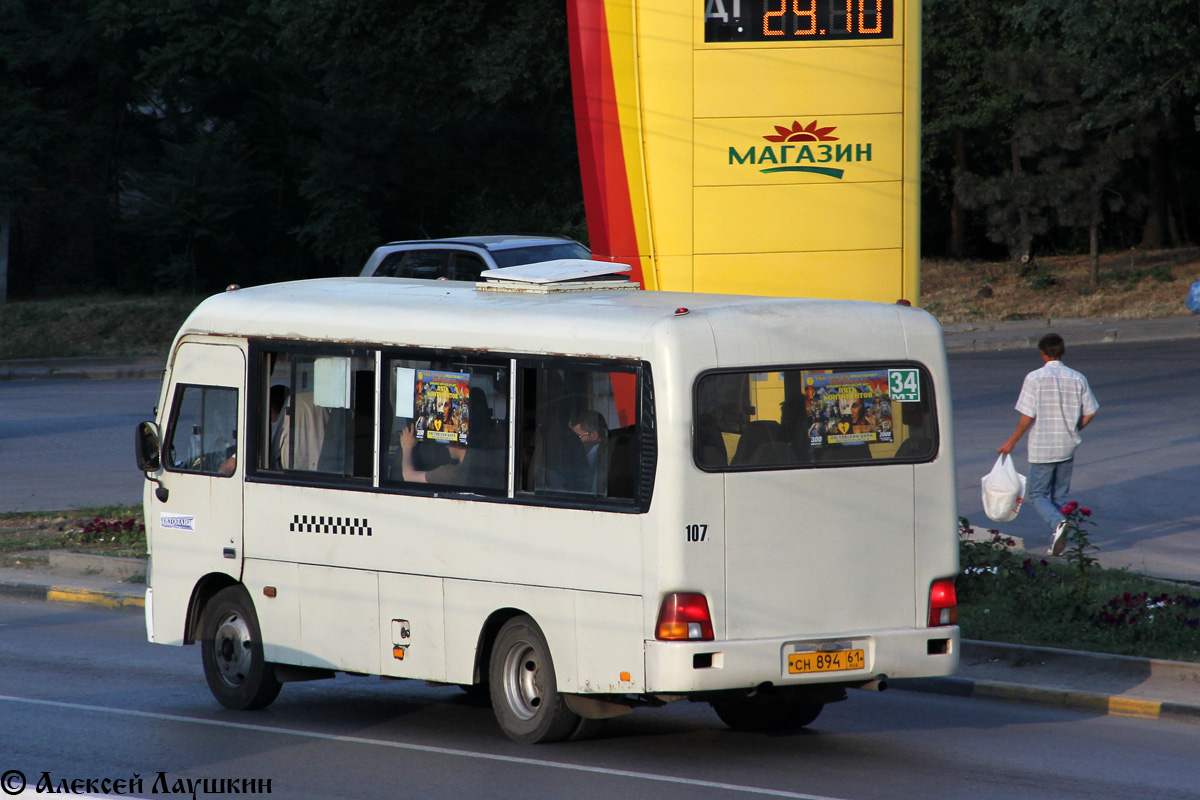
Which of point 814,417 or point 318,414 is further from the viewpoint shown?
point 318,414

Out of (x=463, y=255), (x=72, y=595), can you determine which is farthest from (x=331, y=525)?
(x=463, y=255)

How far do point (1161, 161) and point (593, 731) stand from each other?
30.7m

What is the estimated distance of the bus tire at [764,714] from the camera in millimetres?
8750

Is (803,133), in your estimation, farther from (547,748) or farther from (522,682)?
(547,748)

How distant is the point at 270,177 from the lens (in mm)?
43375

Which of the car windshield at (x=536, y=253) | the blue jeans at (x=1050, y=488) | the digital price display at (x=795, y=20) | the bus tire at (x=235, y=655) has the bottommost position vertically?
the bus tire at (x=235, y=655)

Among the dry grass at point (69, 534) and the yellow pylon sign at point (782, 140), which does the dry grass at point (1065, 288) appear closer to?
the yellow pylon sign at point (782, 140)

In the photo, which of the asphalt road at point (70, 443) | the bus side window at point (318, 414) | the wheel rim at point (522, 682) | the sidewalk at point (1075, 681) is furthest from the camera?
the asphalt road at point (70, 443)

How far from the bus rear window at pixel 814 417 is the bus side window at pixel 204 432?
3.33 m

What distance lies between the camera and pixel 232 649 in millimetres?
A: 9516

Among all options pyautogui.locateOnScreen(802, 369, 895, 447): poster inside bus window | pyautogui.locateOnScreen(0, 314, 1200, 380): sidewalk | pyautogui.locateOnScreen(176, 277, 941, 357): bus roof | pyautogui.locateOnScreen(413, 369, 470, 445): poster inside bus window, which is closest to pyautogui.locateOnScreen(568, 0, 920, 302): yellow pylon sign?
pyautogui.locateOnScreen(176, 277, 941, 357): bus roof

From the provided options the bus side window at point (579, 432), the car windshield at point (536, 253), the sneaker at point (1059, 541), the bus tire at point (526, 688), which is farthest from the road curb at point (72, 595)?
the car windshield at point (536, 253)

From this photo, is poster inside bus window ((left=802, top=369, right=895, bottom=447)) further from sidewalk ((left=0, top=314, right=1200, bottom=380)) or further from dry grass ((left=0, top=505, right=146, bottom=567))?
sidewalk ((left=0, top=314, right=1200, bottom=380))

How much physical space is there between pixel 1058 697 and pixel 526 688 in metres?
3.41
